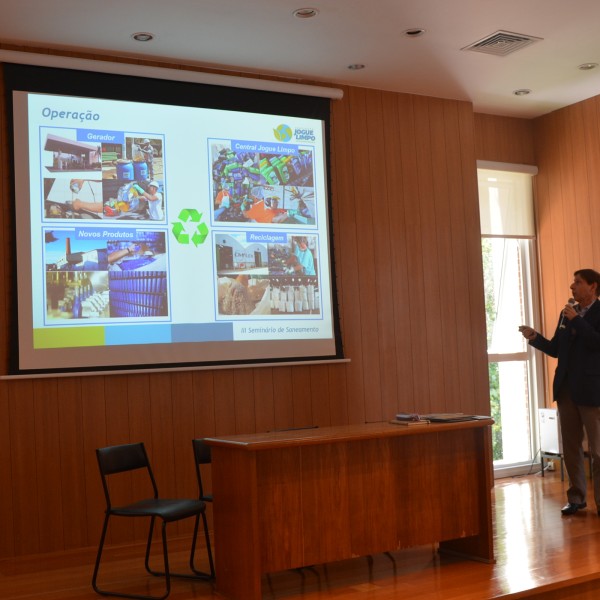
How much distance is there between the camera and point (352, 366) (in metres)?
6.18

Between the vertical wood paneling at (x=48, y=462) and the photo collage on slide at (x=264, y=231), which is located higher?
the photo collage on slide at (x=264, y=231)

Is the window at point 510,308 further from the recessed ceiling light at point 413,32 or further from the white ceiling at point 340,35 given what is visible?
the recessed ceiling light at point 413,32

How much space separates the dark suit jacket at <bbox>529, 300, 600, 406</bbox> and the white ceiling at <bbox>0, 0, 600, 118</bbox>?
6.13ft

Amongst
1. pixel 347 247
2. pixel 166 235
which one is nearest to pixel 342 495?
pixel 166 235

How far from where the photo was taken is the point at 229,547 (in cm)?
392

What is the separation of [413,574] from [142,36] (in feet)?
11.7

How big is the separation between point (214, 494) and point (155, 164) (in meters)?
2.42

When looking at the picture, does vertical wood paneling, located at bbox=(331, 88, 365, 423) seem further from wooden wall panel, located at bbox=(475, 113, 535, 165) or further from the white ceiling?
wooden wall panel, located at bbox=(475, 113, 535, 165)

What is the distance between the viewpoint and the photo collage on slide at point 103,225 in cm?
520

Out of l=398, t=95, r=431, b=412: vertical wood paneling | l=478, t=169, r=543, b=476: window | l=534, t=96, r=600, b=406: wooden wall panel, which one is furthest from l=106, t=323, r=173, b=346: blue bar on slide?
l=534, t=96, r=600, b=406: wooden wall panel

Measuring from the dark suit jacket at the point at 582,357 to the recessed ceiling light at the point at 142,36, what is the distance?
3.22 metres

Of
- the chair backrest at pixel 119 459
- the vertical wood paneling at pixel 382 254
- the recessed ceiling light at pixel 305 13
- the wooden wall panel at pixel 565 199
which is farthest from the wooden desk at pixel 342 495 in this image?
the wooden wall panel at pixel 565 199

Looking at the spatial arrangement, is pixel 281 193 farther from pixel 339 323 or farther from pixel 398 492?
pixel 398 492

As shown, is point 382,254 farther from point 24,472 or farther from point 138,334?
point 24,472
